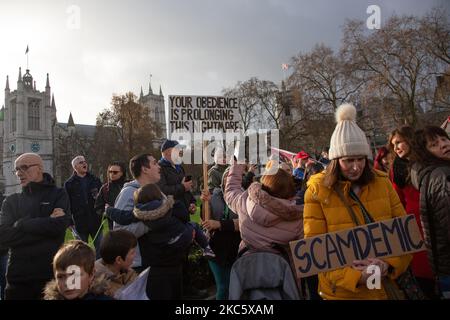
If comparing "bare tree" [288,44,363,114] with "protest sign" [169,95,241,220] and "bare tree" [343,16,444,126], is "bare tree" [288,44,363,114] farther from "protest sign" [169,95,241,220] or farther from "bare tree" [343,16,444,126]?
"protest sign" [169,95,241,220]

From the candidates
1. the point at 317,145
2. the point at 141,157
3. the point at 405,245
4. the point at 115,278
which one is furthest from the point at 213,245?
the point at 317,145

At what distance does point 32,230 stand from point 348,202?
2635mm

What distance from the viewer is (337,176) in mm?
2689

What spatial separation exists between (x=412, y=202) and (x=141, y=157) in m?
2.55

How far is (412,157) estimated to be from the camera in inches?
128

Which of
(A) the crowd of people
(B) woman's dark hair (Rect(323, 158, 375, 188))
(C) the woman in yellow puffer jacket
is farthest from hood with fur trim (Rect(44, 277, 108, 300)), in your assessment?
(B) woman's dark hair (Rect(323, 158, 375, 188))

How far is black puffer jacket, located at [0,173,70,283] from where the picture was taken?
3.55 meters

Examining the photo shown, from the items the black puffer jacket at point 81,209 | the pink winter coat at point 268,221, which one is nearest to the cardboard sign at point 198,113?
the pink winter coat at point 268,221

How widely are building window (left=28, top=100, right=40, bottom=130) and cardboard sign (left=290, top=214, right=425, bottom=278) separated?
105 metres

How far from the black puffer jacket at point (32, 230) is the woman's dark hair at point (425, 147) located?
3.06 m

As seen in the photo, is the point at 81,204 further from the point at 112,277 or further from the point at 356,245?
the point at 356,245

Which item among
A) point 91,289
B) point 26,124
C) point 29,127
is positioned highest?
point 26,124

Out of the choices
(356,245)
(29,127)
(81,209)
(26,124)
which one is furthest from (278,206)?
(29,127)

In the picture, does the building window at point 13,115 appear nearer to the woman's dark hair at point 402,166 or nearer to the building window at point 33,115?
the building window at point 33,115
